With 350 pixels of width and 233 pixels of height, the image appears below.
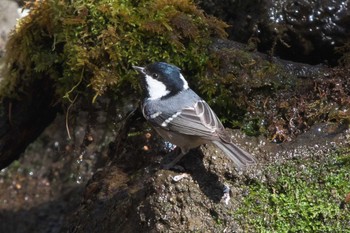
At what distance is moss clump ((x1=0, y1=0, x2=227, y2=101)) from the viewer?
4691 millimetres

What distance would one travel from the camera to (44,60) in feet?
16.3

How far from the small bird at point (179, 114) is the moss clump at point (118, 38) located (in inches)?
14.7

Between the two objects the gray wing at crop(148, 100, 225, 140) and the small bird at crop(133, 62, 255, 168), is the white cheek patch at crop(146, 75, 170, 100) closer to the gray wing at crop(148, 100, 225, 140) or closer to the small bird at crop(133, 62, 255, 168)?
the small bird at crop(133, 62, 255, 168)

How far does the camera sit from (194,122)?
4078 mm

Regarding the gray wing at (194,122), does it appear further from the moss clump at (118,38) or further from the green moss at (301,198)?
the moss clump at (118,38)

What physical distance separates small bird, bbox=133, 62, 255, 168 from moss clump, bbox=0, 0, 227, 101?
1.23 feet

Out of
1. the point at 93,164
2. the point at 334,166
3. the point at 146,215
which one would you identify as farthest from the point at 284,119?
the point at 93,164

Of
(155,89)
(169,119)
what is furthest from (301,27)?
(169,119)

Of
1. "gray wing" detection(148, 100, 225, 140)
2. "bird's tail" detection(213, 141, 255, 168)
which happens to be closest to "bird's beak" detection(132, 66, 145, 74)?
"gray wing" detection(148, 100, 225, 140)

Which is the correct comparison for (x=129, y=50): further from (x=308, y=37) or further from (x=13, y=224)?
(x=13, y=224)

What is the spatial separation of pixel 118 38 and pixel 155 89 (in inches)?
22.4

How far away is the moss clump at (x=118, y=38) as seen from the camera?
4.69 meters

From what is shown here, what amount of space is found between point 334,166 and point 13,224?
3.72 metres

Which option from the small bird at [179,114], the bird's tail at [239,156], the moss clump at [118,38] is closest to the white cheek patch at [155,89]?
the small bird at [179,114]
